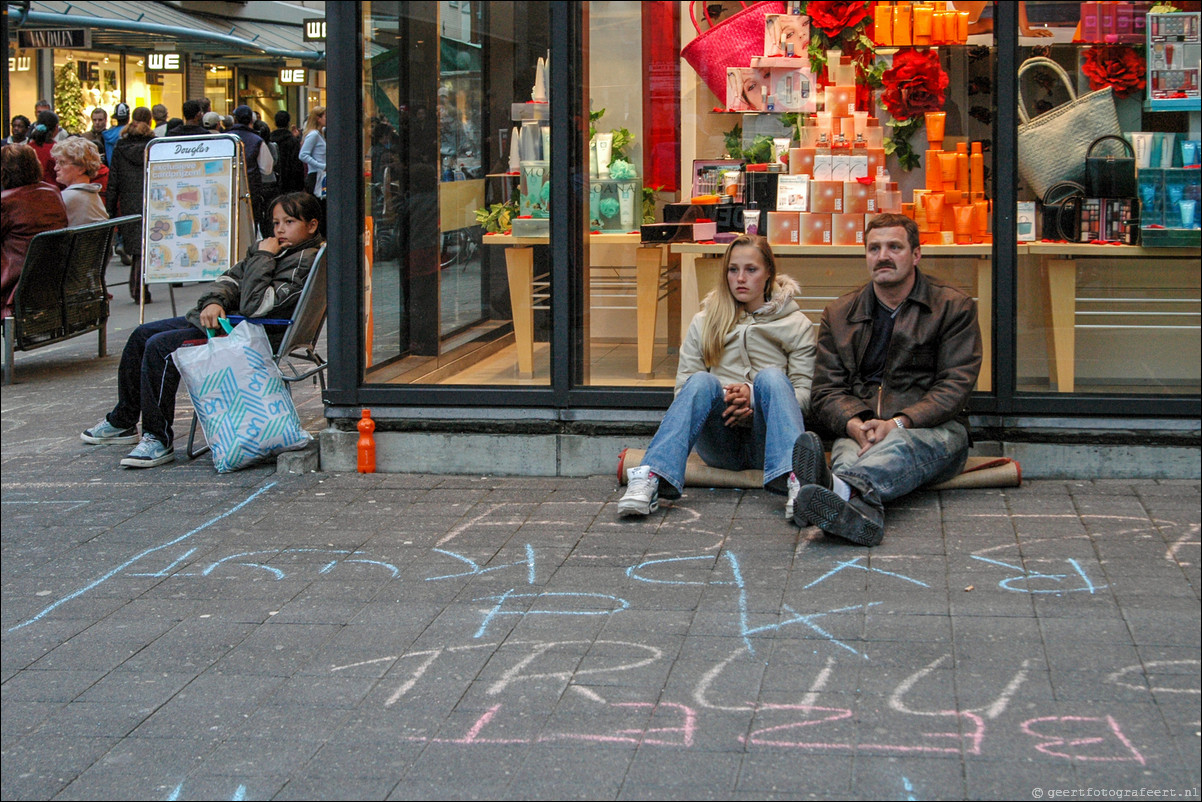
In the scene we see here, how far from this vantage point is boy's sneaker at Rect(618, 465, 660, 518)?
5332 millimetres

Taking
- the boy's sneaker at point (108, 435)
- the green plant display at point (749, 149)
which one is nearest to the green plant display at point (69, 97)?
the boy's sneaker at point (108, 435)

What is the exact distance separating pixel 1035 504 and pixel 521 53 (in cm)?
295

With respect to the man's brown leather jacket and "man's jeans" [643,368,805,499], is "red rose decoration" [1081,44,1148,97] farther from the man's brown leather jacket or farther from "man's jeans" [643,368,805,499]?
"man's jeans" [643,368,805,499]

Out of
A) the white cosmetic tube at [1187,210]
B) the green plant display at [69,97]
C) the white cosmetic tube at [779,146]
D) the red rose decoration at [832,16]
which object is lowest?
the white cosmetic tube at [1187,210]

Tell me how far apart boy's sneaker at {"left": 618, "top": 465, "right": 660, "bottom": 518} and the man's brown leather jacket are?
29.1 inches

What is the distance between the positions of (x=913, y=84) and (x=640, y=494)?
243 cm

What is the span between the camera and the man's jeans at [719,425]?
17.6 feet

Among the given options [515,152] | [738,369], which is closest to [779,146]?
[515,152]

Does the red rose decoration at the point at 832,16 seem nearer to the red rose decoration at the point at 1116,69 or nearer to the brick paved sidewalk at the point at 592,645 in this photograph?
the red rose decoration at the point at 1116,69

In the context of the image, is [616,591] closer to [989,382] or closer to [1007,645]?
[1007,645]

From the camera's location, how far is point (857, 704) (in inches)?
142

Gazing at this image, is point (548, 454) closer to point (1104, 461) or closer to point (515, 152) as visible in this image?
point (515, 152)

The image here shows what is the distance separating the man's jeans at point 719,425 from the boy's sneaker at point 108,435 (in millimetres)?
3152

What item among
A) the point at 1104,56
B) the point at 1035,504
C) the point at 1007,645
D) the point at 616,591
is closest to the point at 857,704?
the point at 1007,645
